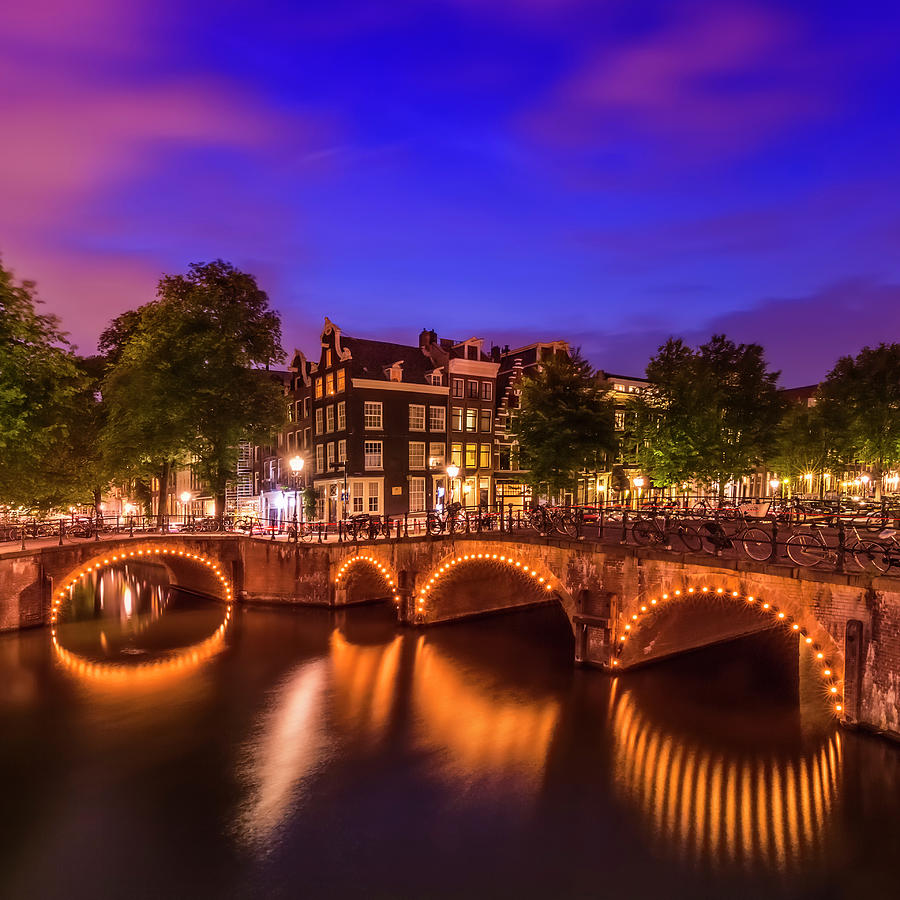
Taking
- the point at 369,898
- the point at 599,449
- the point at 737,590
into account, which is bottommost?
the point at 369,898

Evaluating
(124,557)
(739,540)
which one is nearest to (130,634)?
(124,557)

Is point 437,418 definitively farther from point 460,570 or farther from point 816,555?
point 816,555

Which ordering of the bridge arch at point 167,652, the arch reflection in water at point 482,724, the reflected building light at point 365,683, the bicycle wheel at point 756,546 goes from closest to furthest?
1. the arch reflection in water at point 482,724
2. the bicycle wheel at point 756,546
3. the reflected building light at point 365,683
4. the bridge arch at point 167,652

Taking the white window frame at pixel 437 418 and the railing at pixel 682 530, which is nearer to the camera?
the railing at pixel 682 530

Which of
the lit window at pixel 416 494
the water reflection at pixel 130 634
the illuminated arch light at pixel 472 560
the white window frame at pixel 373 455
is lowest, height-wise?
the water reflection at pixel 130 634

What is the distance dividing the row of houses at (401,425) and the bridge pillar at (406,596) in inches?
665

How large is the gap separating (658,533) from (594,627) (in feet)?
12.8

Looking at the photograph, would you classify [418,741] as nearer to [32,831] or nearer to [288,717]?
[288,717]

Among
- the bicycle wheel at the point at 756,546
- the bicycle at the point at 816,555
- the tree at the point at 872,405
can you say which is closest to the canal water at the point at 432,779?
the bicycle at the point at 816,555

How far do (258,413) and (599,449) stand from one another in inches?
775

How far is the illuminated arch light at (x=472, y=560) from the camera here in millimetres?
23312

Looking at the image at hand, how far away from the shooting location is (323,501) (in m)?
48.6

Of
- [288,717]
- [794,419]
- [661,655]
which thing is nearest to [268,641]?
[288,717]

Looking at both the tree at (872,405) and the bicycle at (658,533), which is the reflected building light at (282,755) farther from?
the tree at (872,405)
